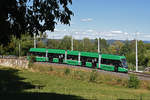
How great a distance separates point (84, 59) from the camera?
4519 centimetres

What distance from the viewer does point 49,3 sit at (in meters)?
9.17

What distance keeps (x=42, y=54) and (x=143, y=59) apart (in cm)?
3318

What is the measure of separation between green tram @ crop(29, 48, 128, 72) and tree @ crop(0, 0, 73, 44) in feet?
96.7

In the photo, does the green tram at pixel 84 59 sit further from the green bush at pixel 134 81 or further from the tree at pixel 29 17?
the tree at pixel 29 17

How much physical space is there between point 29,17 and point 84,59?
36.1 metres

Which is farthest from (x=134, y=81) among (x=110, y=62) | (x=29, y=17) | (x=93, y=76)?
(x=29, y=17)

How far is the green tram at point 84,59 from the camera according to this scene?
127 ft

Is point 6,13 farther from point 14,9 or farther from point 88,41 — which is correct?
point 88,41

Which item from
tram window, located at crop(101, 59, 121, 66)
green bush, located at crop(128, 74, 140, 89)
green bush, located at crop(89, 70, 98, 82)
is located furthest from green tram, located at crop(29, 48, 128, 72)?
green bush, located at crop(128, 74, 140, 89)

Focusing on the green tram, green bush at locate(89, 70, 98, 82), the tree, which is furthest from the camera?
the green tram

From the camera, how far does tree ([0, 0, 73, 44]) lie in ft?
29.1

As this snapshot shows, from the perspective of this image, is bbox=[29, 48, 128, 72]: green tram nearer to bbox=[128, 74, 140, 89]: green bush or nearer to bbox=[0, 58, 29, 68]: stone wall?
bbox=[0, 58, 29, 68]: stone wall

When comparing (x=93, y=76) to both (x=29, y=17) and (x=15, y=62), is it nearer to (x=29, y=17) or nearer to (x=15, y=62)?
(x=15, y=62)

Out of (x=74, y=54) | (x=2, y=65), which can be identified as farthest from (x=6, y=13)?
(x=2, y=65)
